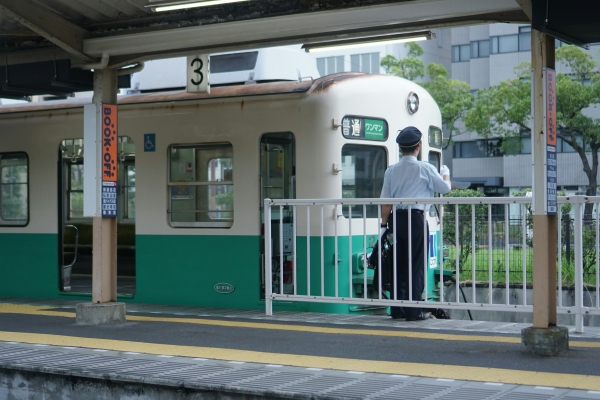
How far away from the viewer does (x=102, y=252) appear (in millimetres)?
8344

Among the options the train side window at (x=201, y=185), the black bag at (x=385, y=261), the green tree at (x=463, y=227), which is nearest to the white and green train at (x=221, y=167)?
the train side window at (x=201, y=185)

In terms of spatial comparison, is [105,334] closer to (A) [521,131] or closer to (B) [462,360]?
(B) [462,360]

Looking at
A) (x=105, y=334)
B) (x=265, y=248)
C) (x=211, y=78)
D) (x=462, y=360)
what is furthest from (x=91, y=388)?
(x=211, y=78)

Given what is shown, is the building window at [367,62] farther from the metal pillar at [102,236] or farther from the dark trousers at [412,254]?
the dark trousers at [412,254]

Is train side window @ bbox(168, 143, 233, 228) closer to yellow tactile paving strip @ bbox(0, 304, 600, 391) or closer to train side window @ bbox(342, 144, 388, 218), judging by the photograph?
train side window @ bbox(342, 144, 388, 218)

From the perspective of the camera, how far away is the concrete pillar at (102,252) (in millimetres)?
8195

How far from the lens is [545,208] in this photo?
6230 mm

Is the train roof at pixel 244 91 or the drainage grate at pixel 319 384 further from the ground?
the train roof at pixel 244 91

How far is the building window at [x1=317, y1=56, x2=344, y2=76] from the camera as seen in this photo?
134ft

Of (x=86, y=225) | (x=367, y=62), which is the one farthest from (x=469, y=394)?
(x=367, y=62)

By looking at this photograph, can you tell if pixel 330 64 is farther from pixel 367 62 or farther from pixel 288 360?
pixel 288 360

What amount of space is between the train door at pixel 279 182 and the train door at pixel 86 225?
94.0 inches

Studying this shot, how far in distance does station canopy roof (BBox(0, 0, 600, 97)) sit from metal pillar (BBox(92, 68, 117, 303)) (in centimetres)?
21

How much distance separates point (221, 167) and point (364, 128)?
1644 mm
